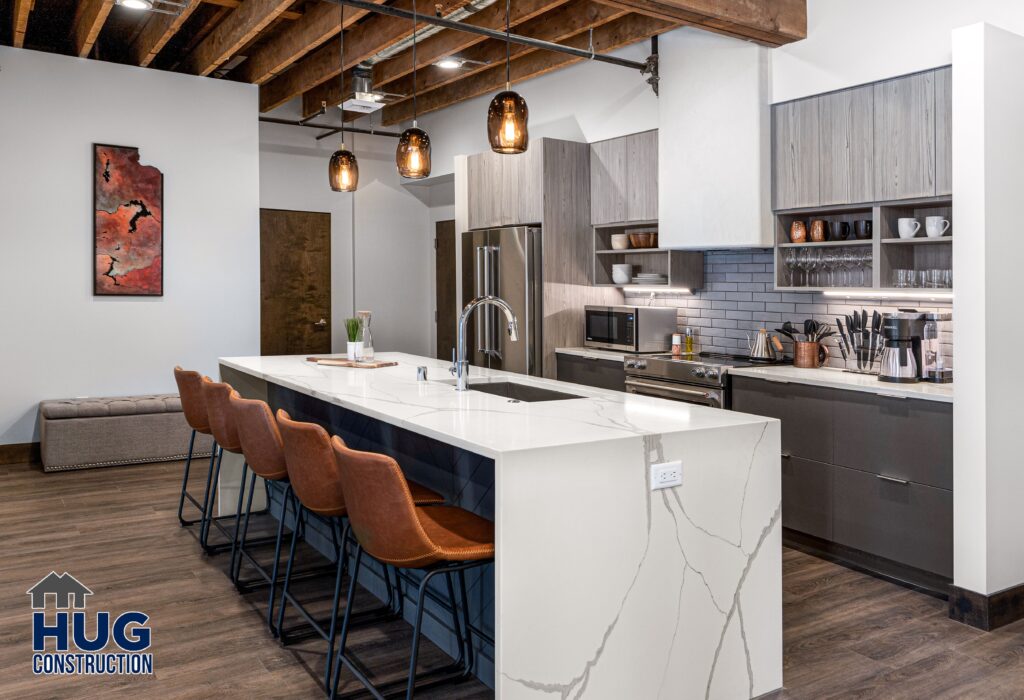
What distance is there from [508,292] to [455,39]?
1946mm

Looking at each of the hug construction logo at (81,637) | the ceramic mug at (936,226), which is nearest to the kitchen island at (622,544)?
the hug construction logo at (81,637)

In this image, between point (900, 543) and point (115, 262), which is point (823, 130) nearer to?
point (900, 543)

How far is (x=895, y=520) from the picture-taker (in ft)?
12.9

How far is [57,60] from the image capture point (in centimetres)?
645

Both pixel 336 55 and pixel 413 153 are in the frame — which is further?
pixel 336 55

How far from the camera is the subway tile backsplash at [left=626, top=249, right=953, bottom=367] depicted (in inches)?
195

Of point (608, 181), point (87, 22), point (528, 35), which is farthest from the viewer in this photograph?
point (608, 181)

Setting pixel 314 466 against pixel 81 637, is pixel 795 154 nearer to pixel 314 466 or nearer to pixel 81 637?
pixel 314 466

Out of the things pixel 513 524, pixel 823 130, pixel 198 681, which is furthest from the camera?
pixel 823 130

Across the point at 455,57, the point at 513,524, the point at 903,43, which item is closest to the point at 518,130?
the point at 513,524

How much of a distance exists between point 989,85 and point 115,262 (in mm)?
6143

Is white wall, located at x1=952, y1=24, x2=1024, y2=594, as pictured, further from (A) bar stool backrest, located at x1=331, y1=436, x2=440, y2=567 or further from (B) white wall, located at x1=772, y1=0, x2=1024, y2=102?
(A) bar stool backrest, located at x1=331, y1=436, x2=440, y2=567

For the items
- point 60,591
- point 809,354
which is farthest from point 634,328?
point 60,591

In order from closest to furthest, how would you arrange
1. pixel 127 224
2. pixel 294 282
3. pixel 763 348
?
pixel 763 348 < pixel 127 224 < pixel 294 282
